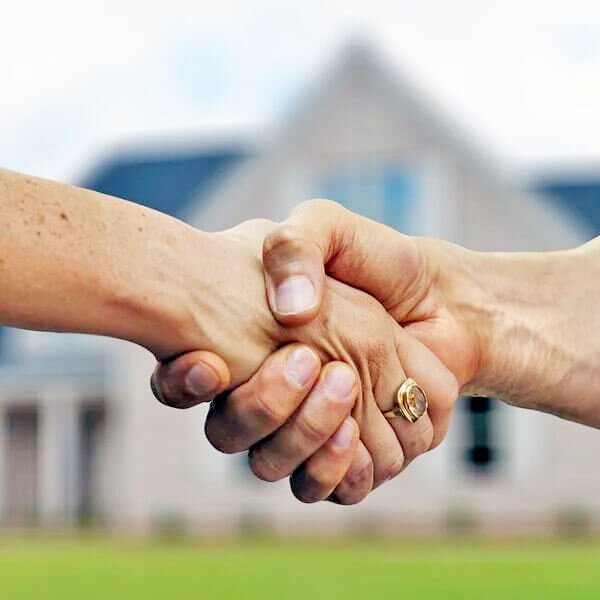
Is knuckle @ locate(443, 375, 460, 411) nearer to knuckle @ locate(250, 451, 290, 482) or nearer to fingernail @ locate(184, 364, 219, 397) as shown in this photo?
knuckle @ locate(250, 451, 290, 482)

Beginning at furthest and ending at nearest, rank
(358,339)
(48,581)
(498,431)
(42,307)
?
(498,431)
(48,581)
(358,339)
(42,307)

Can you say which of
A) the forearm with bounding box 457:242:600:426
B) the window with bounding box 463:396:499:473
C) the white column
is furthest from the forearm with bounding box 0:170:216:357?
the white column

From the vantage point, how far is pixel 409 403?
3.95 metres

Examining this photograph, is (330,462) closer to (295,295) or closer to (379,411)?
(379,411)

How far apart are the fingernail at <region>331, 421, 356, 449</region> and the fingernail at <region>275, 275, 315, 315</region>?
36 centimetres

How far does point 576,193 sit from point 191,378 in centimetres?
2188

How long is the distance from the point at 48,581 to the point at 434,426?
359 inches

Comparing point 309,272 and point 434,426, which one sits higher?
point 309,272

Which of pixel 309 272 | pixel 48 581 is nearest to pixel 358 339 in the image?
pixel 309 272

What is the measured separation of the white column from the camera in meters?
24.1

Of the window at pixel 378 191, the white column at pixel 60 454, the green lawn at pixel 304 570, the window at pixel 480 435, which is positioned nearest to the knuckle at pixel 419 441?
the green lawn at pixel 304 570

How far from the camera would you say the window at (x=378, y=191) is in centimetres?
1919

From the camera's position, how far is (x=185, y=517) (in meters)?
20.0

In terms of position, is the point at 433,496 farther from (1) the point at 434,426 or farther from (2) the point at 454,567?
(1) the point at 434,426
